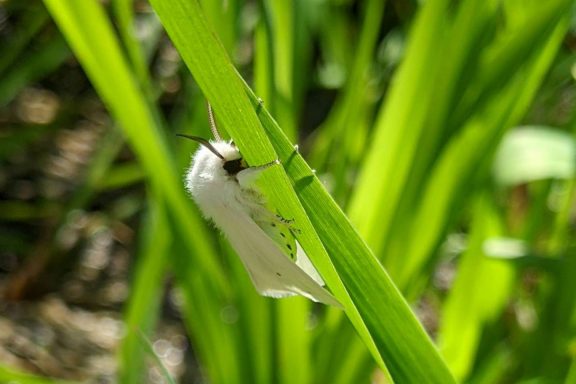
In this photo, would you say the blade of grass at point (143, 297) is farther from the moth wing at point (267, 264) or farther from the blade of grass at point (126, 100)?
the moth wing at point (267, 264)

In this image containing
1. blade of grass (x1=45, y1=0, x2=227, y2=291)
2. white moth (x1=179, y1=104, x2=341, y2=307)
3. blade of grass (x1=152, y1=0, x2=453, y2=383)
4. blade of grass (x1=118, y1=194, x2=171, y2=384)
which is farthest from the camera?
blade of grass (x1=118, y1=194, x2=171, y2=384)

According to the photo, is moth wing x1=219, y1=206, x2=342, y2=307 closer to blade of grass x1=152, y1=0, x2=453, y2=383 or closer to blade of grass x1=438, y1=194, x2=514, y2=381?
blade of grass x1=152, y1=0, x2=453, y2=383

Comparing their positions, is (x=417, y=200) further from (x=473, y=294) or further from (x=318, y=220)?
(x=318, y=220)

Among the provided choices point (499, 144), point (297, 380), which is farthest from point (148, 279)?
point (499, 144)

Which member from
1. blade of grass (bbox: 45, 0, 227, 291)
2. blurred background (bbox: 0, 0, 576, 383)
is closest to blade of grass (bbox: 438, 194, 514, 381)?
blurred background (bbox: 0, 0, 576, 383)

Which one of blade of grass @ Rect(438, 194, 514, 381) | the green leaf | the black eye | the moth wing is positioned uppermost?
the black eye

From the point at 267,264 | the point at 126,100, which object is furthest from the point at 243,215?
the point at 126,100

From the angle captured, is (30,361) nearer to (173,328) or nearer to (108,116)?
(173,328)

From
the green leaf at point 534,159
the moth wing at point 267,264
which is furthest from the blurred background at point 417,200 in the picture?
the moth wing at point 267,264
